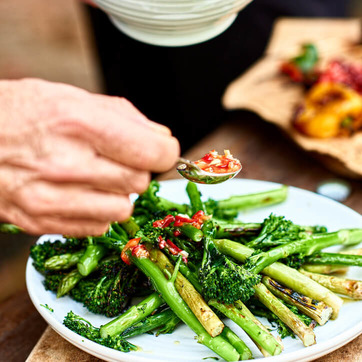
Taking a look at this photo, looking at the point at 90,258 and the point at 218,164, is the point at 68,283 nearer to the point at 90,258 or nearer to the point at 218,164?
the point at 90,258

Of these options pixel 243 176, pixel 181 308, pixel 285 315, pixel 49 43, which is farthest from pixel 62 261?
pixel 49 43

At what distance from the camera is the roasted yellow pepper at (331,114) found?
103 inches

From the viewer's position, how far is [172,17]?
1.62 meters

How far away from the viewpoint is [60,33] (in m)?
7.09

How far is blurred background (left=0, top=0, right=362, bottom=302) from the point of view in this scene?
6.18 m

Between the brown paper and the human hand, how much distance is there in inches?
60.5

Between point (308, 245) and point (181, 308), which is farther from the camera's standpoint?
point (308, 245)

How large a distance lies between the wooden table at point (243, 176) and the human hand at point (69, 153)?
704 mm

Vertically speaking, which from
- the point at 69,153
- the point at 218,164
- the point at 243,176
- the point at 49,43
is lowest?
the point at 49,43

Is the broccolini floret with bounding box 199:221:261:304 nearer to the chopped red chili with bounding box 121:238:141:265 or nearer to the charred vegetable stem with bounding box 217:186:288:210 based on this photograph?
the chopped red chili with bounding box 121:238:141:265

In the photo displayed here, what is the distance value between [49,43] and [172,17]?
5699 mm

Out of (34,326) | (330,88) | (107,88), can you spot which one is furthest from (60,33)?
(34,326)

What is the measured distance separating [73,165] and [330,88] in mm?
2027

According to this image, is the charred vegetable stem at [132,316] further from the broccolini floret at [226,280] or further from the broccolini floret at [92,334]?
the broccolini floret at [226,280]
